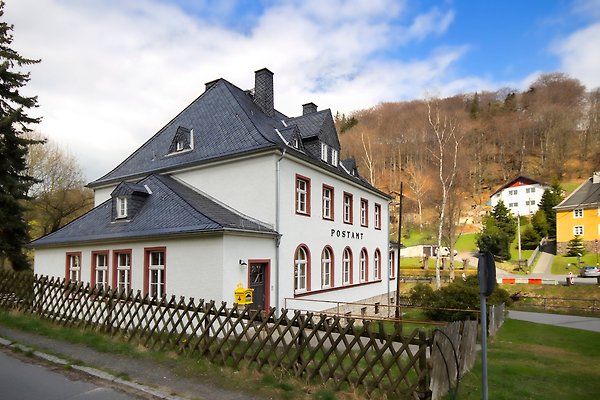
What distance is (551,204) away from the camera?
58188 millimetres

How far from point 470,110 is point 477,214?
3536cm

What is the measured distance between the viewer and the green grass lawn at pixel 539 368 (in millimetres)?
7867

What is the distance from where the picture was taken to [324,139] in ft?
66.4

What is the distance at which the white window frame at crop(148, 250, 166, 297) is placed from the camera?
13898mm

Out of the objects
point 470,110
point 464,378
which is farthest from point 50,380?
point 470,110

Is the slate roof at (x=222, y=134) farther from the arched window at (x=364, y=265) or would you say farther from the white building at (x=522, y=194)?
the white building at (x=522, y=194)

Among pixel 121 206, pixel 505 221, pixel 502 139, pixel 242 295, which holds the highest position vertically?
pixel 502 139

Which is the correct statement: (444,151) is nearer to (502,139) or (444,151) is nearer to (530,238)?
(530,238)

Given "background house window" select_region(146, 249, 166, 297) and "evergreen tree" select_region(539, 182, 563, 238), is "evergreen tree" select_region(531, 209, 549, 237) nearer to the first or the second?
"evergreen tree" select_region(539, 182, 563, 238)

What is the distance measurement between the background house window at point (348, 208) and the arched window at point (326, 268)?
8.96 ft

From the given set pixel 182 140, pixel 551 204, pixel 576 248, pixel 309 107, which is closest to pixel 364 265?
pixel 309 107

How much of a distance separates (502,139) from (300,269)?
84814mm

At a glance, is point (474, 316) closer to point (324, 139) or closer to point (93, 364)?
point (324, 139)

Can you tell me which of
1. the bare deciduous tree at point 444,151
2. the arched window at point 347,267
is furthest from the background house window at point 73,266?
the bare deciduous tree at point 444,151
